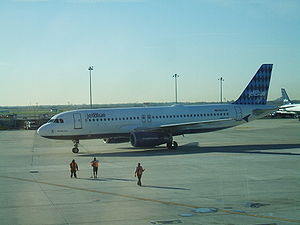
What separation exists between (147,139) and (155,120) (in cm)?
361

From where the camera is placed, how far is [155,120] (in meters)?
38.5

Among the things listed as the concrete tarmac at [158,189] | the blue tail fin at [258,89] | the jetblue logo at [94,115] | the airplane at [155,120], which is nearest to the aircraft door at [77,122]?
the airplane at [155,120]

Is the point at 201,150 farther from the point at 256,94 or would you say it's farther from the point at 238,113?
the point at 256,94

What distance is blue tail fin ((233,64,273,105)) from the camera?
Result: 4272cm

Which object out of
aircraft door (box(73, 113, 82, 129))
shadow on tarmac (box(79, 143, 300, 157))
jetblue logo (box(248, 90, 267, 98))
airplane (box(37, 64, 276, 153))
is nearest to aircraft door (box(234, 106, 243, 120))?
airplane (box(37, 64, 276, 153))

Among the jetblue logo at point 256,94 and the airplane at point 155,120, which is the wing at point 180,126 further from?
the jetblue logo at point 256,94

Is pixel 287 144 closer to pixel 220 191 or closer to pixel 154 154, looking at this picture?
pixel 154 154

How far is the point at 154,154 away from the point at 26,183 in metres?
13.4

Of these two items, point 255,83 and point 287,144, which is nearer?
point 287,144

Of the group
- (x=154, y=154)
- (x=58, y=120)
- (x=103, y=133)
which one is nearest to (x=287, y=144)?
(x=154, y=154)

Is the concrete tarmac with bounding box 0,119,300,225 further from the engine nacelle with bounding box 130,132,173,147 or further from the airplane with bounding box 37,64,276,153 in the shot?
A: the airplane with bounding box 37,64,276,153

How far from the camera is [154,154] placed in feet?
112

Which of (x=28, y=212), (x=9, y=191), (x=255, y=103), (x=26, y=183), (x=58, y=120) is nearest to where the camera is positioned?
(x=28, y=212)

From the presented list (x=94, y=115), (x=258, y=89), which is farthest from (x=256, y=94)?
(x=94, y=115)
